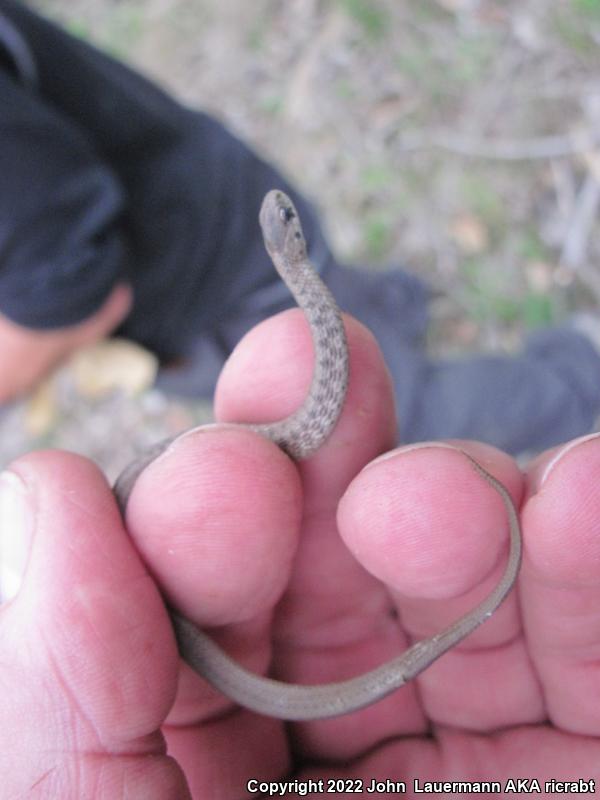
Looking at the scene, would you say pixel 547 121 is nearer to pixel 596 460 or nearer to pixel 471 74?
pixel 471 74

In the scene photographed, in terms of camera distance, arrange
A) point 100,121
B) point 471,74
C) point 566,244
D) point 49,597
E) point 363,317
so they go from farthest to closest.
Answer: point 471,74, point 566,244, point 363,317, point 100,121, point 49,597

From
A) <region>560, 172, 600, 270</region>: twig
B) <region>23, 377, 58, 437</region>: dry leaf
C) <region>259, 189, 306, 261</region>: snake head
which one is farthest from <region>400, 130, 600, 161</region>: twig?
<region>23, 377, 58, 437</region>: dry leaf

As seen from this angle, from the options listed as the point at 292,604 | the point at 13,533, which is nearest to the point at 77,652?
the point at 13,533

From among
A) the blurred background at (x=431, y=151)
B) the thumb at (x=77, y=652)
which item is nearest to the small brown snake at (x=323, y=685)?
the thumb at (x=77, y=652)

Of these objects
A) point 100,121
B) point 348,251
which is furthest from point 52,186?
point 348,251

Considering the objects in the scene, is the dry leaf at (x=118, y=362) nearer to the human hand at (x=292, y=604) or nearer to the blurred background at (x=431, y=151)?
the blurred background at (x=431, y=151)

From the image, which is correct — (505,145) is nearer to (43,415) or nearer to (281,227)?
(281,227)
